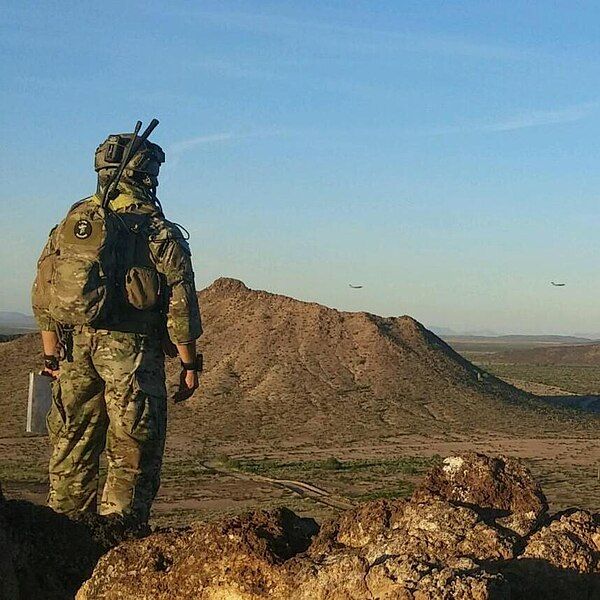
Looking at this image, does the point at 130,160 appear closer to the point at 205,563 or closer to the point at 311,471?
the point at 205,563

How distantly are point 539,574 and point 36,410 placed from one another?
11.9 ft

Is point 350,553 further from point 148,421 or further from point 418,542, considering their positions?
point 148,421

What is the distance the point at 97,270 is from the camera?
16.8ft

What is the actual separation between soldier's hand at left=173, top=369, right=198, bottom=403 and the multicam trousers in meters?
0.12

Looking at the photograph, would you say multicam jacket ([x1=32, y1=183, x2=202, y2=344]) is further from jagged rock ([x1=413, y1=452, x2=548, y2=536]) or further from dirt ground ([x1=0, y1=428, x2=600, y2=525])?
dirt ground ([x1=0, y1=428, x2=600, y2=525])

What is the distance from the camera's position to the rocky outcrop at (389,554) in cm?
270

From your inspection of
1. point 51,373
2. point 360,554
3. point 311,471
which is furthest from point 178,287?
point 311,471

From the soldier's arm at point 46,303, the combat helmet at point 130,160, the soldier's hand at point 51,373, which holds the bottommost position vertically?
the soldier's hand at point 51,373

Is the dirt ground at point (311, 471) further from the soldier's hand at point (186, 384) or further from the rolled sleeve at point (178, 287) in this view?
the rolled sleeve at point (178, 287)

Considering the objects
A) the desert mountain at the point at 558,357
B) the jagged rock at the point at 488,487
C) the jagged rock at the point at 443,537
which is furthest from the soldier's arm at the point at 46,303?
the desert mountain at the point at 558,357

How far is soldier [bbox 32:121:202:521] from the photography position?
5.12 meters

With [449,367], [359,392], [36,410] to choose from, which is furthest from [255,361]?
[36,410]

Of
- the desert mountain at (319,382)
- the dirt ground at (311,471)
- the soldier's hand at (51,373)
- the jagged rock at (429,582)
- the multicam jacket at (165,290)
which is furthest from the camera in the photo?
the desert mountain at (319,382)

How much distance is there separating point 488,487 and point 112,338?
2195 mm
